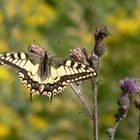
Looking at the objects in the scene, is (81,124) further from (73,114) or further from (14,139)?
(14,139)

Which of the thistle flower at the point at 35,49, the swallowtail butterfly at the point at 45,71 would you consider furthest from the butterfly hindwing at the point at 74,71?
the thistle flower at the point at 35,49

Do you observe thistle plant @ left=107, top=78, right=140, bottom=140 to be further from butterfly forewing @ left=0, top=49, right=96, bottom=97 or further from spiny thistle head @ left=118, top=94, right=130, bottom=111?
butterfly forewing @ left=0, top=49, right=96, bottom=97

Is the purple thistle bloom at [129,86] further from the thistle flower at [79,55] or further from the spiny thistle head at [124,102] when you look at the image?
the thistle flower at [79,55]

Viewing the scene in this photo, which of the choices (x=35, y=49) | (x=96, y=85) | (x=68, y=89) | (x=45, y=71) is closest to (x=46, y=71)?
(x=45, y=71)

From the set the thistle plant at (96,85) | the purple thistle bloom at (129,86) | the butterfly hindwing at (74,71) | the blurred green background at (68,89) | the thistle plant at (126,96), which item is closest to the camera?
the butterfly hindwing at (74,71)

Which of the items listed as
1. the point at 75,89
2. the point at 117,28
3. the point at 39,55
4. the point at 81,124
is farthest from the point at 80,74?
the point at 117,28

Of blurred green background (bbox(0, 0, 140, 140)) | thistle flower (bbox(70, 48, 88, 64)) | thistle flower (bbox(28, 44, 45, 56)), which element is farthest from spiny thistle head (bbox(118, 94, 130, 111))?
blurred green background (bbox(0, 0, 140, 140))
